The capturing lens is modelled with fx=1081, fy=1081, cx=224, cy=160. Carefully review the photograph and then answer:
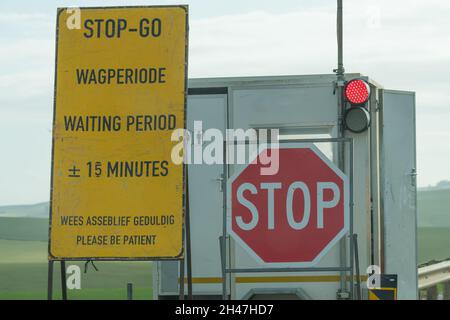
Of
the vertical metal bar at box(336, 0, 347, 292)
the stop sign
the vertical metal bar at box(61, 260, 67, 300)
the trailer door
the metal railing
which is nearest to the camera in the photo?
the stop sign

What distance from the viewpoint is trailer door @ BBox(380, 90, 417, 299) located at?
10.8 m

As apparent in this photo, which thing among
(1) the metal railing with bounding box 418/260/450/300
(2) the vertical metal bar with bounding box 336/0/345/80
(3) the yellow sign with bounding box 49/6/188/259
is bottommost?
(1) the metal railing with bounding box 418/260/450/300

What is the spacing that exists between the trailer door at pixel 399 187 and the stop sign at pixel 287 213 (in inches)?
73.2

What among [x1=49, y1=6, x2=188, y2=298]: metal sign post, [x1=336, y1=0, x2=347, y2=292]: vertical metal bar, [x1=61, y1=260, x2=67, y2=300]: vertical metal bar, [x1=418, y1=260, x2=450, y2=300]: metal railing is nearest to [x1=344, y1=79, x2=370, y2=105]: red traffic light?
[x1=336, y1=0, x2=347, y2=292]: vertical metal bar

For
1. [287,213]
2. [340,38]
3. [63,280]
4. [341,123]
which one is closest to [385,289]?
[341,123]

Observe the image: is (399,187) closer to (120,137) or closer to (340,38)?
(340,38)

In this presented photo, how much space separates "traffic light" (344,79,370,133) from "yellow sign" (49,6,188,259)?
2100 mm

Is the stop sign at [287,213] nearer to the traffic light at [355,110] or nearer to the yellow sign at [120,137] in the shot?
the yellow sign at [120,137]

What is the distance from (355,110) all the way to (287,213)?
1.99 metres

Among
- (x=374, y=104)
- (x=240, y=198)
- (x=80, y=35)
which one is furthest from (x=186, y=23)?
(x=374, y=104)

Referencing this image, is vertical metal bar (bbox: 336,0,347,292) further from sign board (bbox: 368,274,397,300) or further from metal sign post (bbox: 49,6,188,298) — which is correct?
metal sign post (bbox: 49,6,188,298)

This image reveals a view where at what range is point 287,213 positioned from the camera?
9055 mm

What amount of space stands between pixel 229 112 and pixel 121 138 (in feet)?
6.77
